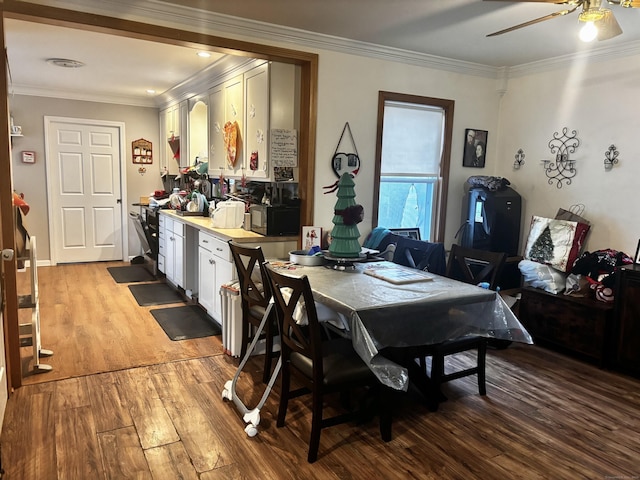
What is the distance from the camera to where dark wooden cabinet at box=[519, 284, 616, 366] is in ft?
11.4

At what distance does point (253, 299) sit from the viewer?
3141 millimetres

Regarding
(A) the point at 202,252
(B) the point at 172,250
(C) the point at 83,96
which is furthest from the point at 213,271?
(C) the point at 83,96

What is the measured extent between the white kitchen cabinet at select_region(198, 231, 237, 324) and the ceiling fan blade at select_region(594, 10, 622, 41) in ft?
9.04

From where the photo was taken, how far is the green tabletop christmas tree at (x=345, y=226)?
3.16 meters

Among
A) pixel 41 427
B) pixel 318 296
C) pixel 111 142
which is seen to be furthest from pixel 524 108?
pixel 111 142

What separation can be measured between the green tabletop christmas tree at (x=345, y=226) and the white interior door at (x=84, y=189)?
191 inches

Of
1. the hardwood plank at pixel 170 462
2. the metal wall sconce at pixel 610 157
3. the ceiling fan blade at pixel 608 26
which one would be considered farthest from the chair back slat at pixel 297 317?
the metal wall sconce at pixel 610 157

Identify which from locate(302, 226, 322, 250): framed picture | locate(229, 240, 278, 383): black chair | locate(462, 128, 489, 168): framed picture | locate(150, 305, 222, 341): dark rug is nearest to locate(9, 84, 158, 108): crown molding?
locate(150, 305, 222, 341): dark rug

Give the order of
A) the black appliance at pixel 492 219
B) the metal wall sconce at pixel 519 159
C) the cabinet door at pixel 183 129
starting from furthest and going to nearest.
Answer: the cabinet door at pixel 183 129
the metal wall sconce at pixel 519 159
the black appliance at pixel 492 219

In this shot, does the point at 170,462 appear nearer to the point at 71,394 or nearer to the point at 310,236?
the point at 71,394

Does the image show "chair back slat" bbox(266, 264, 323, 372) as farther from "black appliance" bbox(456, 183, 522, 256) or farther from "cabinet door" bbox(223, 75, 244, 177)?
"black appliance" bbox(456, 183, 522, 256)

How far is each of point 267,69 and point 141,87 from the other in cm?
289

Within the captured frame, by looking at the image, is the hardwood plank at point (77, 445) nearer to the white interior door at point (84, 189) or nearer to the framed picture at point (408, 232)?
the framed picture at point (408, 232)

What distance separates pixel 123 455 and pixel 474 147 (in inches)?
151
